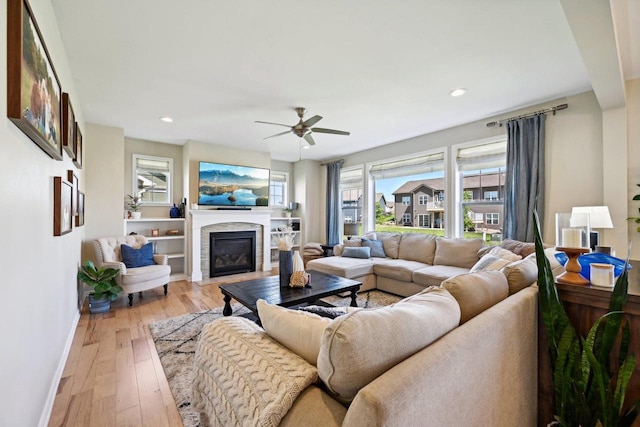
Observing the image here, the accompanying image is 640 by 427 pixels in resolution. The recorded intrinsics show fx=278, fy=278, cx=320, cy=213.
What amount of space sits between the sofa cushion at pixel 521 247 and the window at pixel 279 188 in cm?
496

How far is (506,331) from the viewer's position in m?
1.16

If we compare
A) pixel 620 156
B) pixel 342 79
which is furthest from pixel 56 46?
pixel 620 156

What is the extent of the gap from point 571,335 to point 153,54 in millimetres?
3403

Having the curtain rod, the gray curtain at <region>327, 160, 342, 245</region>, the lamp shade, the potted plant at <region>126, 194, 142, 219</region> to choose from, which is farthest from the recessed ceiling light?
the potted plant at <region>126, 194, 142, 219</region>

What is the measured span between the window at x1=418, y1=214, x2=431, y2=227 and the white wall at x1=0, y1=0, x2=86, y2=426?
484 centimetres

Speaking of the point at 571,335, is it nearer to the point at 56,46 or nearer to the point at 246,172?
the point at 56,46

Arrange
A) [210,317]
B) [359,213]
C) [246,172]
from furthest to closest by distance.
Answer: [359,213] → [246,172] → [210,317]

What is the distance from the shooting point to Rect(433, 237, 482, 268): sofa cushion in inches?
151

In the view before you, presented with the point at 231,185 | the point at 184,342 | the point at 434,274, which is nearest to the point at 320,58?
the point at 434,274

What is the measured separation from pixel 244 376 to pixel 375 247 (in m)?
3.97

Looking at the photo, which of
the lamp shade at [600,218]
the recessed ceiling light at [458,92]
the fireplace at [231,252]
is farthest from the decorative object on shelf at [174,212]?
the lamp shade at [600,218]

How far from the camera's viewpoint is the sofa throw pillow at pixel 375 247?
4.74 m

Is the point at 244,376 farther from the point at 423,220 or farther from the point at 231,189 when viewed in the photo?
the point at 231,189

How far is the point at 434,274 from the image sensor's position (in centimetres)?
356
